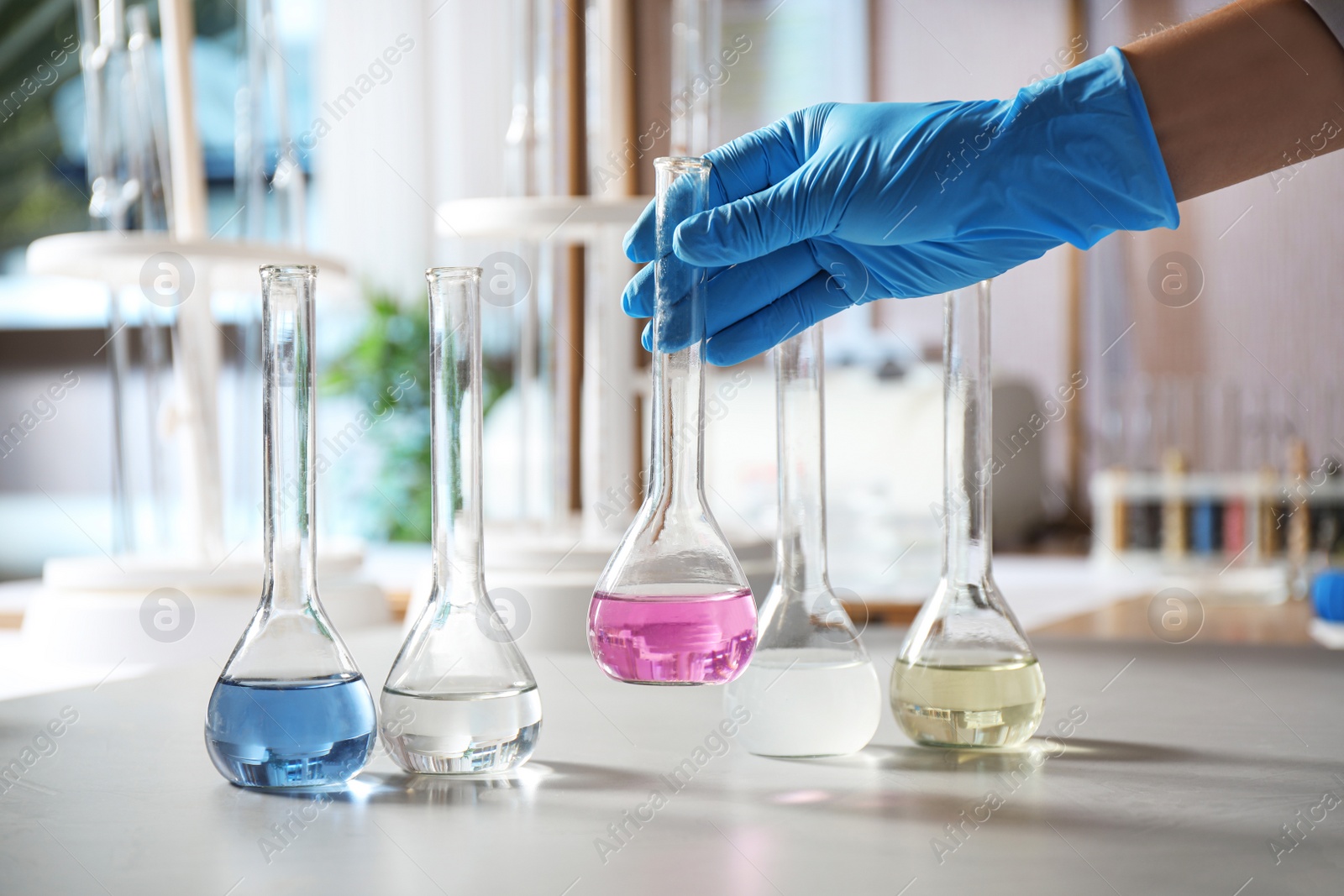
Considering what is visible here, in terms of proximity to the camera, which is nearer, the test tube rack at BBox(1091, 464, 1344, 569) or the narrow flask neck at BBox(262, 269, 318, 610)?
the narrow flask neck at BBox(262, 269, 318, 610)

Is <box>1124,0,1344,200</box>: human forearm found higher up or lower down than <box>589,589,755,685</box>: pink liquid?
higher up

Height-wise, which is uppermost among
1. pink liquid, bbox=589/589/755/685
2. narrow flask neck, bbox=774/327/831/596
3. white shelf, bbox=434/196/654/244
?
white shelf, bbox=434/196/654/244

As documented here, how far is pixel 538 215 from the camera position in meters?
1.25

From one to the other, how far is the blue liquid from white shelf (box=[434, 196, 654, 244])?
73cm

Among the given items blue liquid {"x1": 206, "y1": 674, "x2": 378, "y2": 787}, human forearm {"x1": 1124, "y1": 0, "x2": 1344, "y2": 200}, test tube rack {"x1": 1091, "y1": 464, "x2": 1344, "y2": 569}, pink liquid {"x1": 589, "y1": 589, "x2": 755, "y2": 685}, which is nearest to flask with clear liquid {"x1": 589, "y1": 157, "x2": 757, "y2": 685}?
pink liquid {"x1": 589, "y1": 589, "x2": 755, "y2": 685}

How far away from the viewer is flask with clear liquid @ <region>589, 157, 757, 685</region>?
0.58m

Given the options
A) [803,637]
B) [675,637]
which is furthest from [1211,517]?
[675,637]

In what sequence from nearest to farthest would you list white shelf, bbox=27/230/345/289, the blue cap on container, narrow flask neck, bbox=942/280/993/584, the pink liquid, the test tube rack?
the pink liquid, narrow flask neck, bbox=942/280/993/584, white shelf, bbox=27/230/345/289, the blue cap on container, the test tube rack

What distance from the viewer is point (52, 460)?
14.8 feet

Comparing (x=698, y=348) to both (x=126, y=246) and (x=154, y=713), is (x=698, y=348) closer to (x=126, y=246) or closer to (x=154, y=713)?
(x=154, y=713)

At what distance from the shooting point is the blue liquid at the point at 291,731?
1.92ft

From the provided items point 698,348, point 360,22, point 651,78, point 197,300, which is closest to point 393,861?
point 698,348

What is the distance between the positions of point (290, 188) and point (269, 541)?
116 cm

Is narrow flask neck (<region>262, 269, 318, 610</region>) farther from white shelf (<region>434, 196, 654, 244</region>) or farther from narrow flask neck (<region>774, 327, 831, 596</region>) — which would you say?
white shelf (<region>434, 196, 654, 244</region>)
